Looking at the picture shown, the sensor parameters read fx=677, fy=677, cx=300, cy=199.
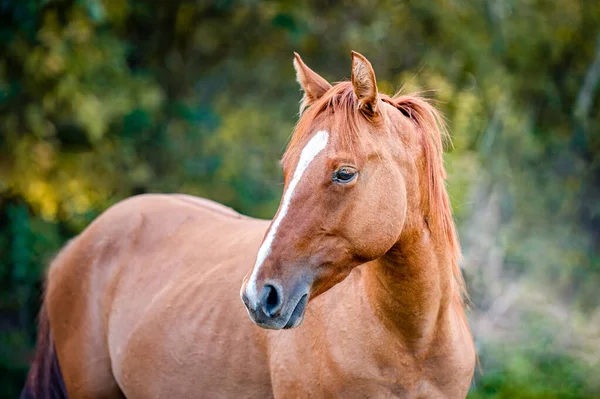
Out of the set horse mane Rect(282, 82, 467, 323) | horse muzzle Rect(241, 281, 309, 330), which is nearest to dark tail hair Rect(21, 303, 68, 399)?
horse muzzle Rect(241, 281, 309, 330)

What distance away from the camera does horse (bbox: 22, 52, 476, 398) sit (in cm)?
205

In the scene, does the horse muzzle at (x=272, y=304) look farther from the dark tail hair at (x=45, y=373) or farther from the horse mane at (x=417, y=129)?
the dark tail hair at (x=45, y=373)

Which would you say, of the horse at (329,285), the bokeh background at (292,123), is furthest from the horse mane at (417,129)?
the bokeh background at (292,123)

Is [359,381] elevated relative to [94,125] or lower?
elevated

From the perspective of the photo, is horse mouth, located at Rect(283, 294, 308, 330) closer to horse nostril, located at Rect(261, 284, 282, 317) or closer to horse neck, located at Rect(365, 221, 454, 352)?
horse nostril, located at Rect(261, 284, 282, 317)

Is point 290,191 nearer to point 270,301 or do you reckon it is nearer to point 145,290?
point 270,301

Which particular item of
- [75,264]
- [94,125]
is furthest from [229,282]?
[94,125]

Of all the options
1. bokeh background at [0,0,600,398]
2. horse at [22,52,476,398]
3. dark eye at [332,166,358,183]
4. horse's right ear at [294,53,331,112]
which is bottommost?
bokeh background at [0,0,600,398]

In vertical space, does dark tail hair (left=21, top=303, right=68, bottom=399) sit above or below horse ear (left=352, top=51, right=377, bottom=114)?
below

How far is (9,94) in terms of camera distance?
6.30 metres

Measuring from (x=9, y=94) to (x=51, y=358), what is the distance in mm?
3572

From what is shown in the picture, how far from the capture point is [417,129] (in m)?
2.29

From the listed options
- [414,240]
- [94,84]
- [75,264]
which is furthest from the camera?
[94,84]

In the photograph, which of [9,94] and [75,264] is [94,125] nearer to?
[9,94]
